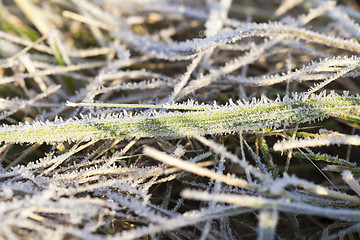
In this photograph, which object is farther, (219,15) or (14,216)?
(219,15)

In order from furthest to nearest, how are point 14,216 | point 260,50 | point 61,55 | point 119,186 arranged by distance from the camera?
point 61,55, point 260,50, point 119,186, point 14,216

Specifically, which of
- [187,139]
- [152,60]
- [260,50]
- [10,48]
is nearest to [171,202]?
[187,139]

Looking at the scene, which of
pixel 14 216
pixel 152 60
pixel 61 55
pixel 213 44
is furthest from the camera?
pixel 152 60

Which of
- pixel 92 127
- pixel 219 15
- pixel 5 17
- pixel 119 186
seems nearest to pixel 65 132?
pixel 92 127

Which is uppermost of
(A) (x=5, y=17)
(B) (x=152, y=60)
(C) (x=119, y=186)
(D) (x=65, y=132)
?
(A) (x=5, y=17)

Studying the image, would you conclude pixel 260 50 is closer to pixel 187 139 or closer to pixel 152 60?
pixel 187 139

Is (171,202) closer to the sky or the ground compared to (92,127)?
closer to the ground

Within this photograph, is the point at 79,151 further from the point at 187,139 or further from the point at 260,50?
the point at 260,50
